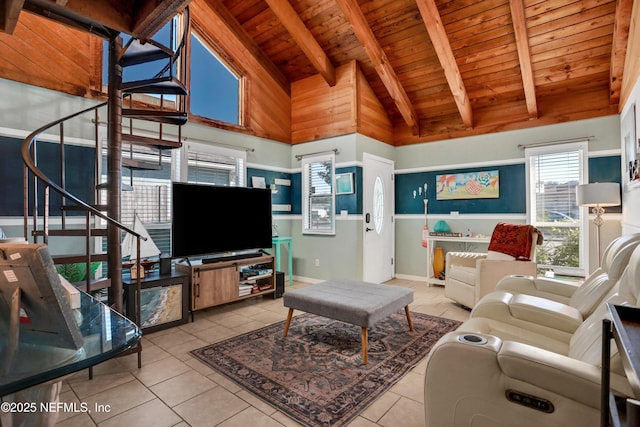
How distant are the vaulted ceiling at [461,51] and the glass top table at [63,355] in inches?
156

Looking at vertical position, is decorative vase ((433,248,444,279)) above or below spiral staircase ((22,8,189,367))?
below

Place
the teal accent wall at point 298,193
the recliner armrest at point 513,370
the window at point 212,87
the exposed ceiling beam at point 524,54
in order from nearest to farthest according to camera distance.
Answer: the recliner armrest at point 513,370 → the exposed ceiling beam at point 524,54 → the window at point 212,87 → the teal accent wall at point 298,193

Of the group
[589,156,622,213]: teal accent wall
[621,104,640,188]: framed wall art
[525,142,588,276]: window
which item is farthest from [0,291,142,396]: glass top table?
[589,156,622,213]: teal accent wall

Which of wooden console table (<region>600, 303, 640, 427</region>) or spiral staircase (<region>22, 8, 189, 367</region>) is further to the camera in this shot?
spiral staircase (<region>22, 8, 189, 367</region>)

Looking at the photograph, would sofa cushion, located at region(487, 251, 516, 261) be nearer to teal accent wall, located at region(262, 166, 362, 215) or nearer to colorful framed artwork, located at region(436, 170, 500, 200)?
colorful framed artwork, located at region(436, 170, 500, 200)

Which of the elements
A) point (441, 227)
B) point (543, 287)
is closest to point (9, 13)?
point (543, 287)

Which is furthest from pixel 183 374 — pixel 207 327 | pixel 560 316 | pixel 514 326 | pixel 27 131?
pixel 27 131

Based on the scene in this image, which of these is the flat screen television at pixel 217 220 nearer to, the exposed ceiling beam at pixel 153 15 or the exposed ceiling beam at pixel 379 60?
the exposed ceiling beam at pixel 153 15

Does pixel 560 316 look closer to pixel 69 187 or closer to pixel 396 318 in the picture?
pixel 396 318

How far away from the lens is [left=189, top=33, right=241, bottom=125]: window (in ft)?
14.6

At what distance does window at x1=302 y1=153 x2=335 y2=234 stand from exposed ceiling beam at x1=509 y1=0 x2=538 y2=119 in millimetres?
2644

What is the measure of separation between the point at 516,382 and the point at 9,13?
3121 millimetres

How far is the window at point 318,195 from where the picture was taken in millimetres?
5066

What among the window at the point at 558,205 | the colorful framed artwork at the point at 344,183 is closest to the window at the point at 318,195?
the colorful framed artwork at the point at 344,183
